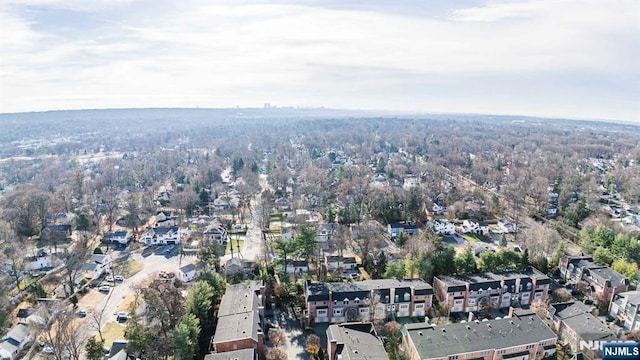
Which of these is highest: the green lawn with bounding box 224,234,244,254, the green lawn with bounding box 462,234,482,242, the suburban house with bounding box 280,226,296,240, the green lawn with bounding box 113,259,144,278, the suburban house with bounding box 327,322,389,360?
the suburban house with bounding box 327,322,389,360

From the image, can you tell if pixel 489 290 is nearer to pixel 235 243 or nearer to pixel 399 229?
pixel 399 229

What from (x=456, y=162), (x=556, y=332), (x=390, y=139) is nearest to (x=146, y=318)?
(x=556, y=332)

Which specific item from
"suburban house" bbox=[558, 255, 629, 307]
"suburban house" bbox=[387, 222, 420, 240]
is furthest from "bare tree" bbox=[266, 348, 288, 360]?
"suburban house" bbox=[558, 255, 629, 307]

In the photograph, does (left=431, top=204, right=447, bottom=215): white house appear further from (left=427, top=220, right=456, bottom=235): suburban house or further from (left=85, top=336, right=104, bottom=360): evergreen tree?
(left=85, top=336, right=104, bottom=360): evergreen tree

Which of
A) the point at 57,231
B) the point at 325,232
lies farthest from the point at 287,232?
the point at 57,231

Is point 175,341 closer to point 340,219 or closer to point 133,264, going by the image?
point 133,264

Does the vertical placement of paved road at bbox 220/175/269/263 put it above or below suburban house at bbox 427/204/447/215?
below

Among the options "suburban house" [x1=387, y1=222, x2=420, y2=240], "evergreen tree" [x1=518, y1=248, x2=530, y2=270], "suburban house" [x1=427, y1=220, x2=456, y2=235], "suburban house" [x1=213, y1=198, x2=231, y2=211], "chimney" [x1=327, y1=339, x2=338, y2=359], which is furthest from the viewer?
"suburban house" [x1=213, y1=198, x2=231, y2=211]
